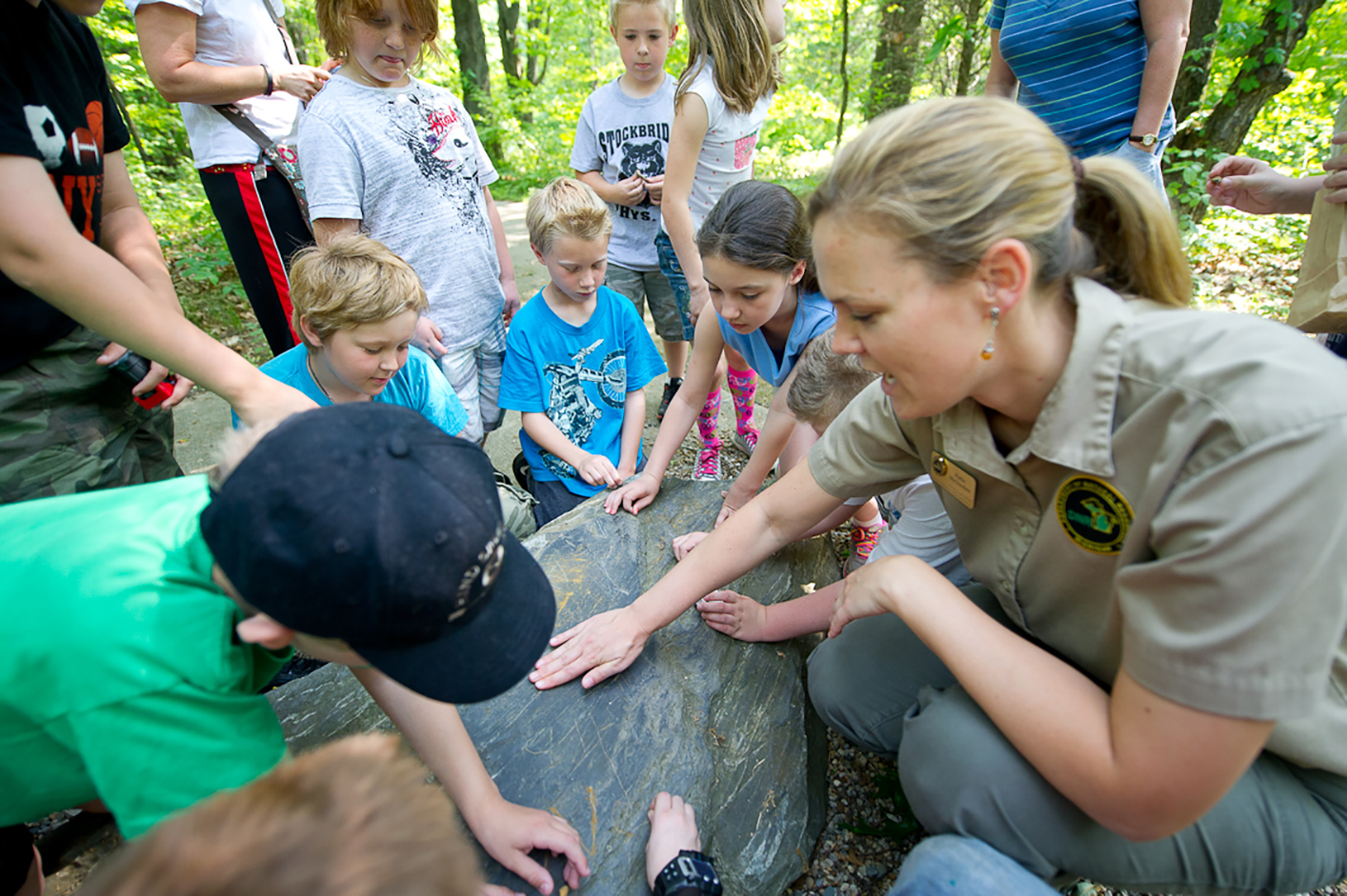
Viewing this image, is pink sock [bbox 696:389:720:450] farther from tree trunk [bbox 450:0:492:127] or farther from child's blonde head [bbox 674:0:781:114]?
tree trunk [bbox 450:0:492:127]

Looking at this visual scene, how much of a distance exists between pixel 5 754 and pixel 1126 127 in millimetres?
3551

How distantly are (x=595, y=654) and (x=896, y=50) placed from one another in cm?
958

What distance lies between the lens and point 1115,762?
3.36 ft

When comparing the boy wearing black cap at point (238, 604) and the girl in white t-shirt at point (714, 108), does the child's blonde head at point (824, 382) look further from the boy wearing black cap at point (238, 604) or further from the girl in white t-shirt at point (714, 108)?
the boy wearing black cap at point (238, 604)

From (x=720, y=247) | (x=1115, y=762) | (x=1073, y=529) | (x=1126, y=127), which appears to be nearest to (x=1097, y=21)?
(x=1126, y=127)

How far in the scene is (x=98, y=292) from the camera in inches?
52.4

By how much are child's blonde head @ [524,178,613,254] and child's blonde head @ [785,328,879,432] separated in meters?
1.02

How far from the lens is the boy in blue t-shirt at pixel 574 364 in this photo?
2.70m

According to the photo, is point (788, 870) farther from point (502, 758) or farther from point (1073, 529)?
point (1073, 529)

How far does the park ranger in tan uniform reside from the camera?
90 centimetres

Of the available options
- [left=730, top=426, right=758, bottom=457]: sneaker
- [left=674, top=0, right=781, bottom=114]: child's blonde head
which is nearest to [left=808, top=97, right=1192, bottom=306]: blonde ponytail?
[left=674, top=0, right=781, bottom=114]: child's blonde head

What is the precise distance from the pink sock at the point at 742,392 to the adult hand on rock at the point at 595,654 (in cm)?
169

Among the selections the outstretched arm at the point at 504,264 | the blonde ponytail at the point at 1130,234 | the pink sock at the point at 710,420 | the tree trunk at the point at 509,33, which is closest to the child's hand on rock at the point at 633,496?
the pink sock at the point at 710,420

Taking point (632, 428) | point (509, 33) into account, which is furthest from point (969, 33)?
point (509, 33)
